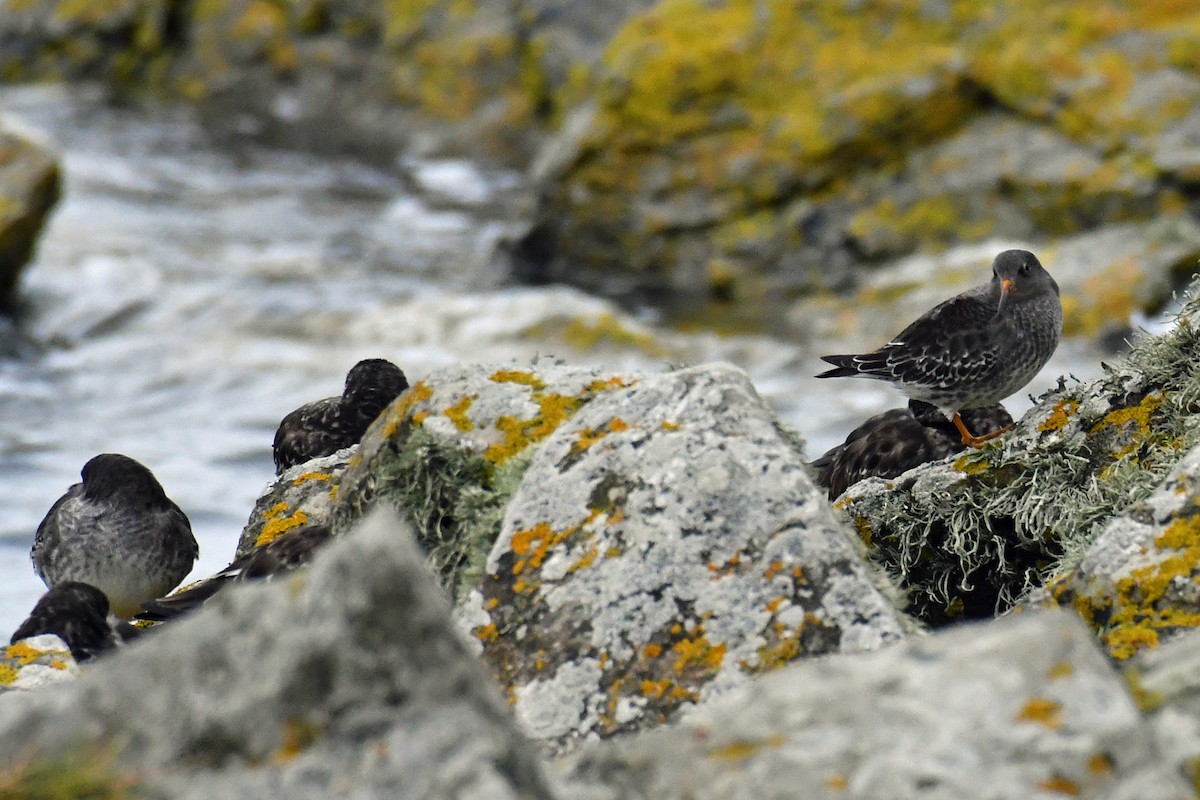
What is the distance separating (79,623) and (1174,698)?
524cm

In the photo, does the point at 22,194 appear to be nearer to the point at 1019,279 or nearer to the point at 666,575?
the point at 1019,279

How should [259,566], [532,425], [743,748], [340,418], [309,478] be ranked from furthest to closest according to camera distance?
1. [340,418]
2. [309,478]
3. [259,566]
4. [532,425]
5. [743,748]

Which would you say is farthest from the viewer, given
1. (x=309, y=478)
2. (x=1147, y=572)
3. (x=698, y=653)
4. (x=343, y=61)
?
(x=343, y=61)

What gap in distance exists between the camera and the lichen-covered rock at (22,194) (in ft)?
60.8

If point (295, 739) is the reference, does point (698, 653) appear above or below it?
above

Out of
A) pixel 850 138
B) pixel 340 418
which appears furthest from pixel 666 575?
pixel 850 138

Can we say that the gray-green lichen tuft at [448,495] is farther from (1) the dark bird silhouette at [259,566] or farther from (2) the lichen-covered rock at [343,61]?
(2) the lichen-covered rock at [343,61]

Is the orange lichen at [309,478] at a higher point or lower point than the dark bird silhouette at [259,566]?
higher

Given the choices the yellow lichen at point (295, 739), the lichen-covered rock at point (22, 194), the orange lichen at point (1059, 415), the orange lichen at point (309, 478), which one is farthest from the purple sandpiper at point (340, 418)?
the lichen-covered rock at point (22, 194)

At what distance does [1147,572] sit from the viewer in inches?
198

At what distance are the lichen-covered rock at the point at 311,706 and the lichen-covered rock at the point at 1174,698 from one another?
146 cm

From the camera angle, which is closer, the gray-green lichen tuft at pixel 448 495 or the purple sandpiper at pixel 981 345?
the gray-green lichen tuft at pixel 448 495

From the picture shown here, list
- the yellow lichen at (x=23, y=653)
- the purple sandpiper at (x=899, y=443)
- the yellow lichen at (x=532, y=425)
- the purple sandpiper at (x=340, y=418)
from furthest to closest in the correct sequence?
the purple sandpiper at (x=340, y=418)
the purple sandpiper at (x=899, y=443)
the yellow lichen at (x=23, y=653)
the yellow lichen at (x=532, y=425)

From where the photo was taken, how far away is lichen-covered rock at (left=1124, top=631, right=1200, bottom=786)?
137 inches
